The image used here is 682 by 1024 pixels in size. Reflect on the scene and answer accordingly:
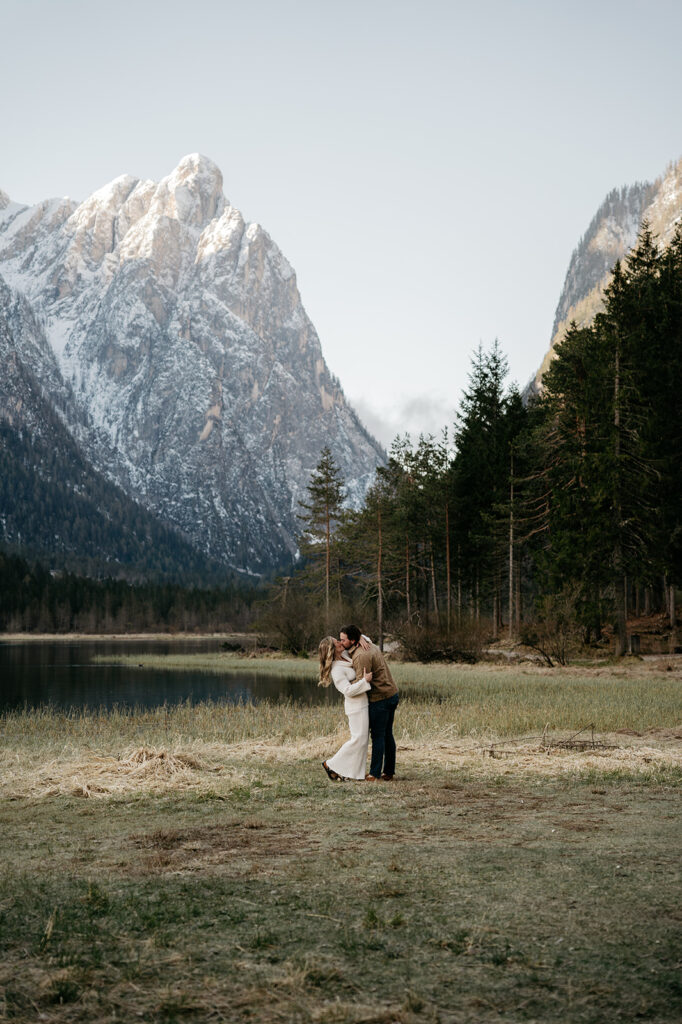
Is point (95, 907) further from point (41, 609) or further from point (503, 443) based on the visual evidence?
point (41, 609)

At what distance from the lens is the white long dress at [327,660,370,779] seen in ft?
37.9

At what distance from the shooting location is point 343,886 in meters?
6.38

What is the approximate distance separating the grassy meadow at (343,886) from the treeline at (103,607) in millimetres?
121797

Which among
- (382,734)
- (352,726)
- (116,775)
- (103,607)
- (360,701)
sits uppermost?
(103,607)

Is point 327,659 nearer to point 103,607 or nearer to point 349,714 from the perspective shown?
point 349,714

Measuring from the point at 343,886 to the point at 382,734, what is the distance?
540 cm

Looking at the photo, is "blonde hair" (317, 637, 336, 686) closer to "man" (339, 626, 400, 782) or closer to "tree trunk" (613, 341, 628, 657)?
"man" (339, 626, 400, 782)

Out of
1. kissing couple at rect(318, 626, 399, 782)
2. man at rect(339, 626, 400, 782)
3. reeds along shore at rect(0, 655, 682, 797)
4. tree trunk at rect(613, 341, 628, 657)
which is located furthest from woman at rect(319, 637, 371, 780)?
tree trunk at rect(613, 341, 628, 657)

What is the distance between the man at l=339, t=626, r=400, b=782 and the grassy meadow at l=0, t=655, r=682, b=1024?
50cm

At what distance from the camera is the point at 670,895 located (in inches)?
236

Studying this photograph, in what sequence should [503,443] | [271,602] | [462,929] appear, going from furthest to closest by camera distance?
1. [271,602]
2. [503,443]
3. [462,929]

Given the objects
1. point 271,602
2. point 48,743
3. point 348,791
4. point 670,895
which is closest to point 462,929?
point 670,895

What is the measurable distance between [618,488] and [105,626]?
10981 centimetres

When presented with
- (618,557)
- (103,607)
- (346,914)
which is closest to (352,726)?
(346,914)
